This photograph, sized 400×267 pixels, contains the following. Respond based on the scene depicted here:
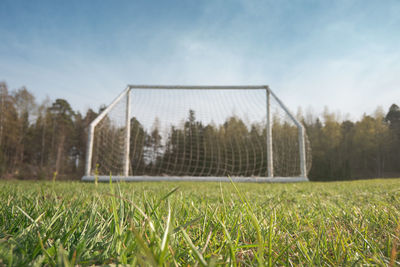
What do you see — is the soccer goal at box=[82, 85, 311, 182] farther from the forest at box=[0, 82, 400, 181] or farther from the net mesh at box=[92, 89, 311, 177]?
the forest at box=[0, 82, 400, 181]

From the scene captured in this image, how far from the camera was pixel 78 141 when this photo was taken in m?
24.7

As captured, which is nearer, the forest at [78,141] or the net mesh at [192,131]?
the net mesh at [192,131]

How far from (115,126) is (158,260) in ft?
31.8

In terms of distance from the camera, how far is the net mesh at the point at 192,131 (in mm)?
9895

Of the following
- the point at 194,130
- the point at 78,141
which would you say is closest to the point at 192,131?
the point at 194,130

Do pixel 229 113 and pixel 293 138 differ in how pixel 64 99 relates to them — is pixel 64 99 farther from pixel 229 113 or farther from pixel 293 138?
pixel 293 138

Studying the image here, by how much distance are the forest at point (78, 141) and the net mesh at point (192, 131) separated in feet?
36.2

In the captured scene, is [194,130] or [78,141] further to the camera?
[78,141]

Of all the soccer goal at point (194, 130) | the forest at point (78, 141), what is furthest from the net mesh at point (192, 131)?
the forest at point (78, 141)

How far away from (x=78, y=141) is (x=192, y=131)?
60.3 ft

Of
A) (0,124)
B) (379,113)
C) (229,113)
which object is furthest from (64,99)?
(379,113)

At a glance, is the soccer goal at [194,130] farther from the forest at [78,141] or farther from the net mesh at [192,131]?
the forest at [78,141]

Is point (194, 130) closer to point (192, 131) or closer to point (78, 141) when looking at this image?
point (192, 131)

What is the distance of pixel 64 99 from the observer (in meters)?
25.2
